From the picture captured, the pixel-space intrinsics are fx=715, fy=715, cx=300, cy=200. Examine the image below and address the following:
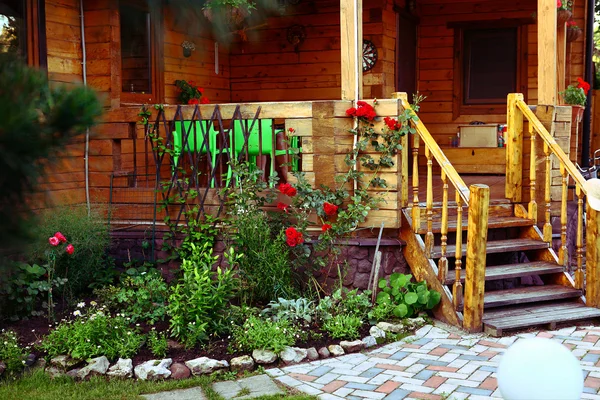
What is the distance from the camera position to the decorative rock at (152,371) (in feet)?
14.1

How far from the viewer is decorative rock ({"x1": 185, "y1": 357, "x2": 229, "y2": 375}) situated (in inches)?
172

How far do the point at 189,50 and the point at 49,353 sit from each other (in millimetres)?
4434

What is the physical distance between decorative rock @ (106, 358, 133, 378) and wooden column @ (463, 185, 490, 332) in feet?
7.81

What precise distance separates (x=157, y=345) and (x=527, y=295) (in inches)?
113

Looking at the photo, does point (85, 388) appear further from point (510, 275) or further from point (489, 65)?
point (489, 65)

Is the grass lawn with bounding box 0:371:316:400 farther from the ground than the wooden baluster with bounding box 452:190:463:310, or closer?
closer

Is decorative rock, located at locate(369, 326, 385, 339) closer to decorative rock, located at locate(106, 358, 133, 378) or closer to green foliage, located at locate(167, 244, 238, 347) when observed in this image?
green foliage, located at locate(167, 244, 238, 347)

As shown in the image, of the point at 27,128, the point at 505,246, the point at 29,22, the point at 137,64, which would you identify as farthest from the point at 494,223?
the point at 27,128

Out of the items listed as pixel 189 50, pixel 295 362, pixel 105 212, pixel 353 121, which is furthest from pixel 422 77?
pixel 295 362

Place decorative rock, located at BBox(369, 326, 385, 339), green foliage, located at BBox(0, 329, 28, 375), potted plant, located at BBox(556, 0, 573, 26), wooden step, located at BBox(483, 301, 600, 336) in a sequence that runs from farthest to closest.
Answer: potted plant, located at BBox(556, 0, 573, 26)
wooden step, located at BBox(483, 301, 600, 336)
decorative rock, located at BBox(369, 326, 385, 339)
green foliage, located at BBox(0, 329, 28, 375)

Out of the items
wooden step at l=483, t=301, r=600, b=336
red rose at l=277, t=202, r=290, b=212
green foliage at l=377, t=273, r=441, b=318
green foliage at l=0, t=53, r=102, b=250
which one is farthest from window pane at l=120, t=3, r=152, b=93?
green foliage at l=0, t=53, r=102, b=250

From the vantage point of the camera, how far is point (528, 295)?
5594mm

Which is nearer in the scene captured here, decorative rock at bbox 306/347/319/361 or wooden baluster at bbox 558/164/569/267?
decorative rock at bbox 306/347/319/361

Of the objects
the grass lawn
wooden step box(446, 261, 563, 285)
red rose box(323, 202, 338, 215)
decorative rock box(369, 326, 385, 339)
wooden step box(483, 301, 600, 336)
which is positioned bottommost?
the grass lawn
